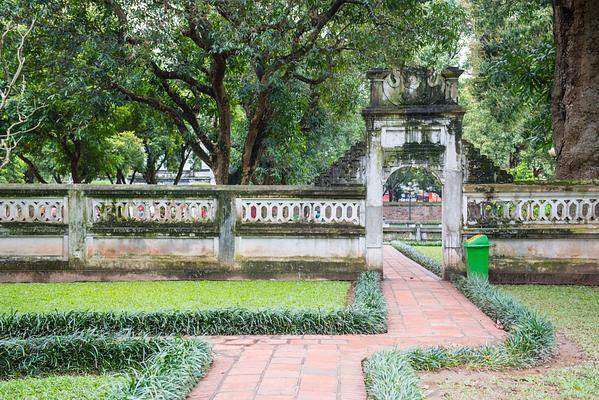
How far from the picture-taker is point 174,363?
4.53 meters

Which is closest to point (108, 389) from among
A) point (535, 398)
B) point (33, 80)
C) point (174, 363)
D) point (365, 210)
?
point (174, 363)

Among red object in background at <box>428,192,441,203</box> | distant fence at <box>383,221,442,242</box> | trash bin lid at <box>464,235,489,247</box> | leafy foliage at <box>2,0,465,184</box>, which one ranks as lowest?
distant fence at <box>383,221,442,242</box>

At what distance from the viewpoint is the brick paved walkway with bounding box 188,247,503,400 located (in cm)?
432

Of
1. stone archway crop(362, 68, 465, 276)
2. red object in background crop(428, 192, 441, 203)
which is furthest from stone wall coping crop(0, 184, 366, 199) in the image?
red object in background crop(428, 192, 441, 203)

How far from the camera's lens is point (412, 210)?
37906 mm

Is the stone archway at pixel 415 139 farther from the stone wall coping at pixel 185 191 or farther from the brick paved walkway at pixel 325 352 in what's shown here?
the brick paved walkway at pixel 325 352

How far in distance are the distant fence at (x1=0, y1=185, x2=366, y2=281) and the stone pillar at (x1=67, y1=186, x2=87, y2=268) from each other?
0.02m

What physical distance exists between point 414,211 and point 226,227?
93.9ft

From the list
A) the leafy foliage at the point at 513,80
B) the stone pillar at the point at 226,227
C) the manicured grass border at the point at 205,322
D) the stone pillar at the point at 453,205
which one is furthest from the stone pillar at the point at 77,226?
the leafy foliage at the point at 513,80

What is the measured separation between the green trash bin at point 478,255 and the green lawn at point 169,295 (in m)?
2.14

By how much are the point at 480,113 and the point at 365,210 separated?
18458 millimetres

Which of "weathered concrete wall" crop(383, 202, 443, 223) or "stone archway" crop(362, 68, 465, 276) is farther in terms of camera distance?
"weathered concrete wall" crop(383, 202, 443, 223)

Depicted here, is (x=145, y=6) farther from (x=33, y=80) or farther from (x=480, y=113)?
(x=480, y=113)

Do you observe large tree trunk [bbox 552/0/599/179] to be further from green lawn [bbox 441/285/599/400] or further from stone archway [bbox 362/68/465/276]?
green lawn [bbox 441/285/599/400]
